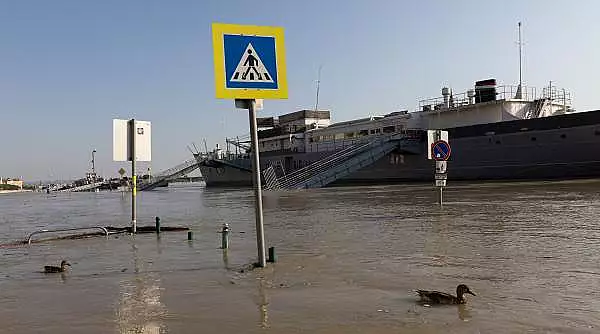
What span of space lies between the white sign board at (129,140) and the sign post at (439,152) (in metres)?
8.30

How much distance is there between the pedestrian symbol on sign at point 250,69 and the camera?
243 inches

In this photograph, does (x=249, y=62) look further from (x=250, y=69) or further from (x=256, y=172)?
(x=256, y=172)

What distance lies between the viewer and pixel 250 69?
246 inches

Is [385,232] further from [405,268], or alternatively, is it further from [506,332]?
[506,332]

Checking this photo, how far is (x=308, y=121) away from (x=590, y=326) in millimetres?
53518

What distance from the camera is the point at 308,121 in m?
57.0

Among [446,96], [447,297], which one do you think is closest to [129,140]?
[447,297]

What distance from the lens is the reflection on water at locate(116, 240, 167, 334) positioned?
13.1ft

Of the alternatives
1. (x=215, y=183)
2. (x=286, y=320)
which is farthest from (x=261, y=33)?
(x=215, y=183)

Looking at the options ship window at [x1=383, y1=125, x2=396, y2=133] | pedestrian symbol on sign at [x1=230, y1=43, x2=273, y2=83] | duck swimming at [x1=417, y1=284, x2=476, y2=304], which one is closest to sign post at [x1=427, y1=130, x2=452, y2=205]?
pedestrian symbol on sign at [x1=230, y1=43, x2=273, y2=83]

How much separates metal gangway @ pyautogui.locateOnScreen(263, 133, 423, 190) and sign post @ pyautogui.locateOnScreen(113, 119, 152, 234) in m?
25.3

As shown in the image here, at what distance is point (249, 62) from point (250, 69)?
0.08 metres

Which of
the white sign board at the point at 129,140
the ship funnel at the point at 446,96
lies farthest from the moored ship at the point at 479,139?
the white sign board at the point at 129,140

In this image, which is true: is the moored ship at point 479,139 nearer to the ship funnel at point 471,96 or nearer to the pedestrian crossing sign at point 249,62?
the ship funnel at point 471,96
